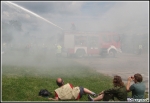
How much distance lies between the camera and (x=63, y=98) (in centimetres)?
589

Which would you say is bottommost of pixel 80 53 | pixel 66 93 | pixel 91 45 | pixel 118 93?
pixel 66 93

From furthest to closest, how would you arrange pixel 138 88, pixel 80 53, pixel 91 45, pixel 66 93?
1. pixel 80 53
2. pixel 91 45
3. pixel 66 93
4. pixel 138 88

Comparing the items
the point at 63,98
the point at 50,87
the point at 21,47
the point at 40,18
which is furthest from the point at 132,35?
the point at 63,98

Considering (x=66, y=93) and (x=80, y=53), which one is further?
(x=80, y=53)

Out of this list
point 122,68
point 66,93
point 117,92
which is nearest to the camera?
point 117,92

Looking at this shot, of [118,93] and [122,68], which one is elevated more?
[122,68]

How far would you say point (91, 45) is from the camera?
1772cm

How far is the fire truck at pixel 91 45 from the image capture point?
17.3 metres

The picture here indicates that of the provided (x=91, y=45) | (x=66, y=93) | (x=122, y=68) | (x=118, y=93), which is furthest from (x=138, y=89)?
(x=91, y=45)

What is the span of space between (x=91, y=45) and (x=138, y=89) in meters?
12.5

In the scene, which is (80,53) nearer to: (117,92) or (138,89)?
(138,89)

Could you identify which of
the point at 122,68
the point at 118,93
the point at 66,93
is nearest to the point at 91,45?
the point at 122,68

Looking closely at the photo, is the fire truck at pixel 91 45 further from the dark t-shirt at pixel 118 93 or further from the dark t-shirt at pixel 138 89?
the dark t-shirt at pixel 118 93

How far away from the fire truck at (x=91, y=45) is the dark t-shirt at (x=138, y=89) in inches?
460
